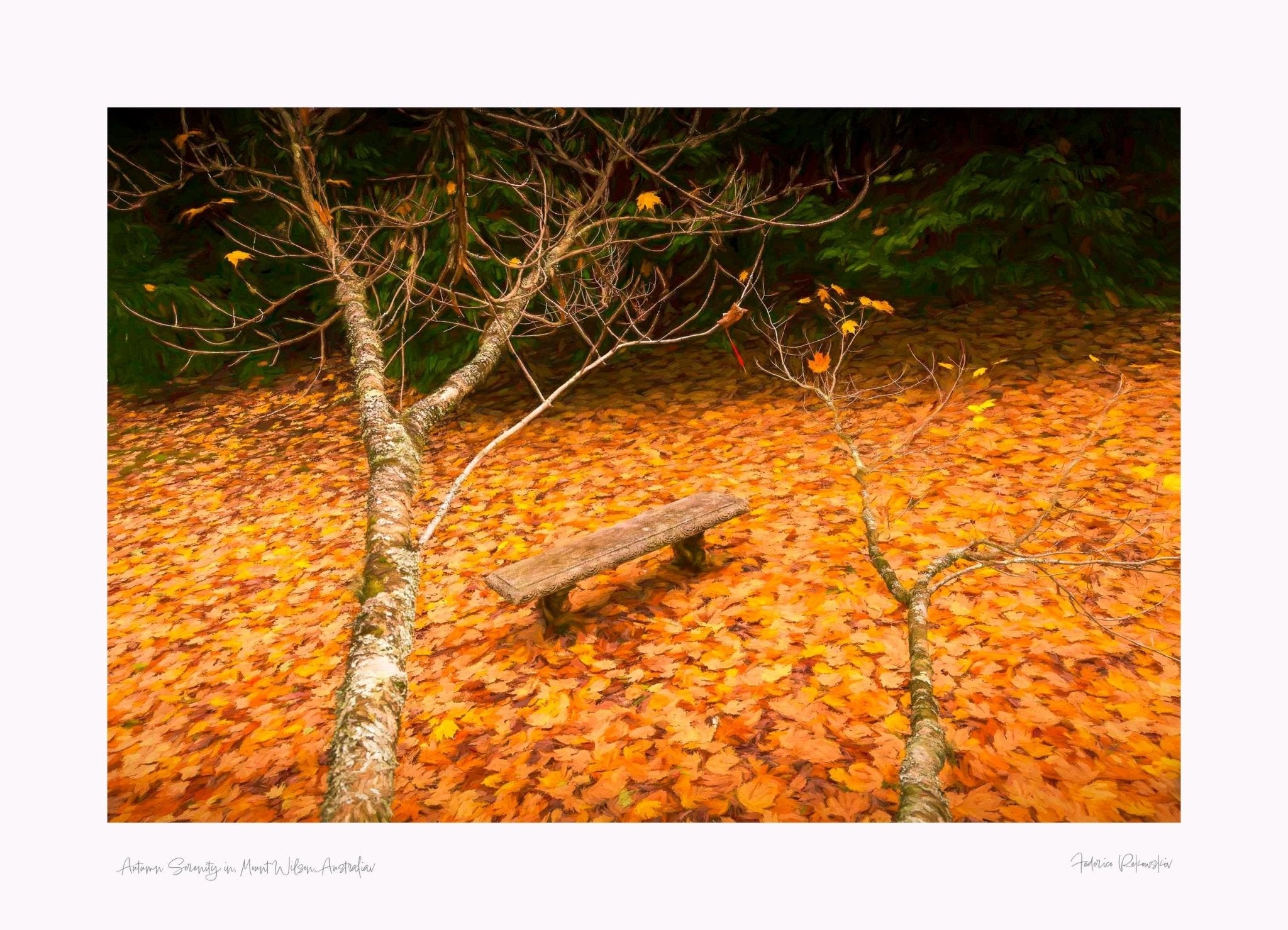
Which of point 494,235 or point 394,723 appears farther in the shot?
point 494,235

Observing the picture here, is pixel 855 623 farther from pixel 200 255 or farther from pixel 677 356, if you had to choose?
pixel 200 255

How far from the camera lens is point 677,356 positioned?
19.3 ft

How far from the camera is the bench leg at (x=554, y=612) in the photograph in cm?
301

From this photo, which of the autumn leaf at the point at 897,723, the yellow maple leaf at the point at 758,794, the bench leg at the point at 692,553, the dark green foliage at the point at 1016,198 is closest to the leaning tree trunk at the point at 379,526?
the yellow maple leaf at the point at 758,794

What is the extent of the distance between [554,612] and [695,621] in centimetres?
62

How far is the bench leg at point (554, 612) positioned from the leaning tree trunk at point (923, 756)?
1463 millimetres

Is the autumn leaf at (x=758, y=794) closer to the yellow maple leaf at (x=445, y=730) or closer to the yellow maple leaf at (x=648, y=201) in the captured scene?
the yellow maple leaf at (x=445, y=730)

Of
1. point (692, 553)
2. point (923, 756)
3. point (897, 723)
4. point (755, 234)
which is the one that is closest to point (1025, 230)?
point (755, 234)

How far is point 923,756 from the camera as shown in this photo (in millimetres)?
1925

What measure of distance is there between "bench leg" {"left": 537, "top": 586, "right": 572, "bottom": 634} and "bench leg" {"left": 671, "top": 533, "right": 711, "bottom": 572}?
1.99 ft

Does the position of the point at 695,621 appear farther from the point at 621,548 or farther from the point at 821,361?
the point at 821,361
